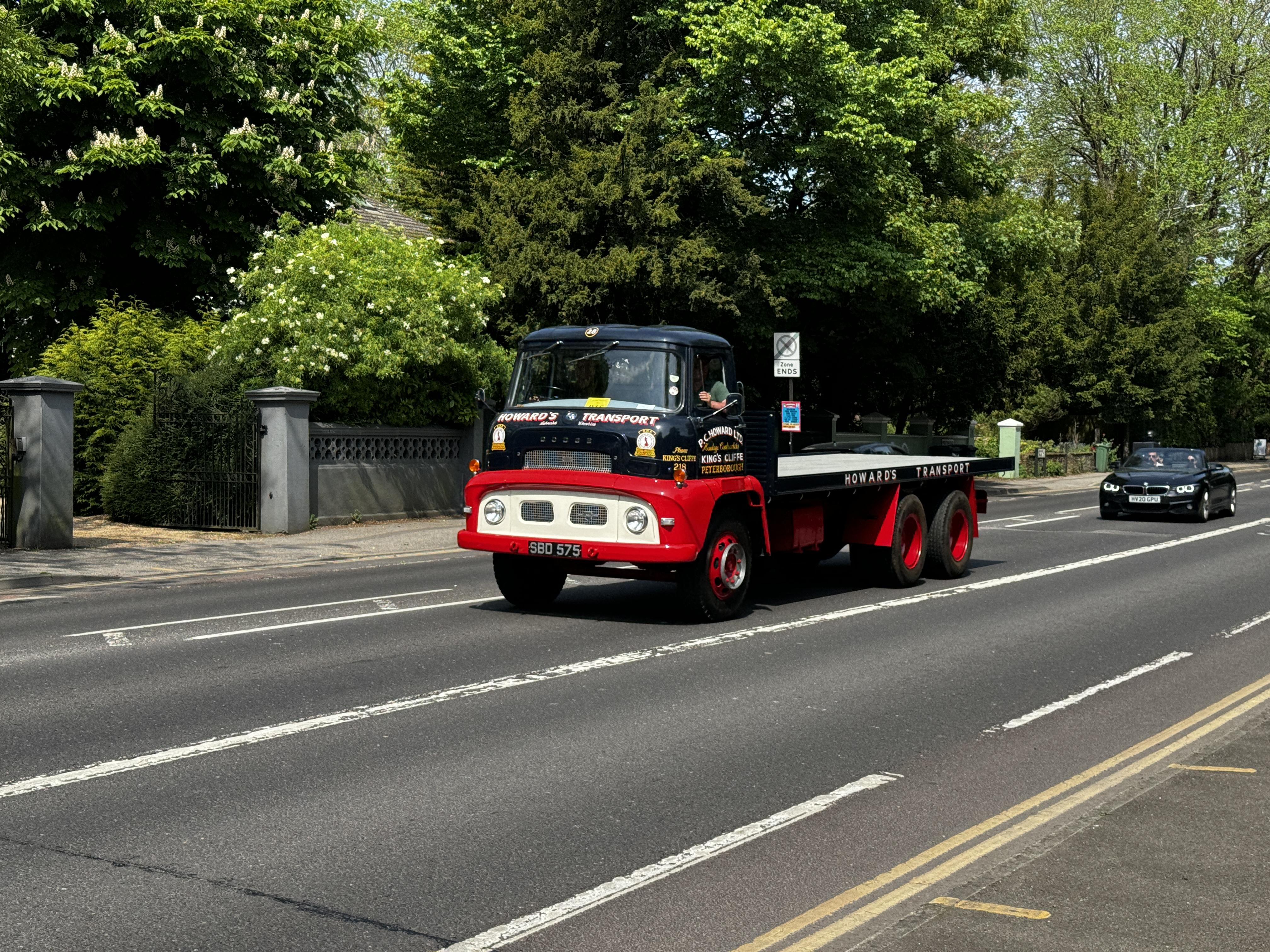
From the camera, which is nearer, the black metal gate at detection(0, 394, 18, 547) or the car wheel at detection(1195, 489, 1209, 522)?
the black metal gate at detection(0, 394, 18, 547)

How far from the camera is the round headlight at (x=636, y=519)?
38.1ft

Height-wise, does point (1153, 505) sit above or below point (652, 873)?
above

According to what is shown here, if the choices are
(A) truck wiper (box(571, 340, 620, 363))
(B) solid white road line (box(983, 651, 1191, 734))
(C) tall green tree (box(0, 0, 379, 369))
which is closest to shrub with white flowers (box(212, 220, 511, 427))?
(C) tall green tree (box(0, 0, 379, 369))

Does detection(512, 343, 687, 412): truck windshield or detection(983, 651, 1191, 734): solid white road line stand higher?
detection(512, 343, 687, 412): truck windshield

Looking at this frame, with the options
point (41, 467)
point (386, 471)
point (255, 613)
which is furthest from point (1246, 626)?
point (386, 471)

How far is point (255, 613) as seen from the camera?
1272 cm

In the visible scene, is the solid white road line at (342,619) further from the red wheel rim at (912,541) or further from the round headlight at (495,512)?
the red wheel rim at (912,541)

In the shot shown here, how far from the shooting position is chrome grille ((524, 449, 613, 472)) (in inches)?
467

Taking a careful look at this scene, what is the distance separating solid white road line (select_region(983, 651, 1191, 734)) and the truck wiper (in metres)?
5.07

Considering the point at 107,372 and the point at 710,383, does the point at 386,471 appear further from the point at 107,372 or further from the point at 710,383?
the point at 710,383

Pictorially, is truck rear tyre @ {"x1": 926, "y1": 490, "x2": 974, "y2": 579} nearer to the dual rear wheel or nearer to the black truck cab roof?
the dual rear wheel

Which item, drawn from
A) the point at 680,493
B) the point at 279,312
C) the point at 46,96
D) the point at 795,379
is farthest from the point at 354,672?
the point at 795,379

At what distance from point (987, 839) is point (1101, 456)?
49.5 metres

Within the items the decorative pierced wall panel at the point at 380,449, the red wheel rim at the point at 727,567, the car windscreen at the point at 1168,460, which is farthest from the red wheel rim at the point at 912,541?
the car windscreen at the point at 1168,460
